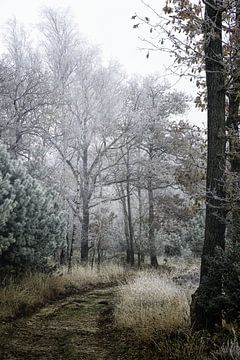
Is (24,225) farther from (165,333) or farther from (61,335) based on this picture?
A: (165,333)

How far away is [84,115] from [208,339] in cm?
1399

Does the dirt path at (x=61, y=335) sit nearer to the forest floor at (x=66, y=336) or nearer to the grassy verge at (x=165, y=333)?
the forest floor at (x=66, y=336)

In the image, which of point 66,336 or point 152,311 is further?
point 152,311

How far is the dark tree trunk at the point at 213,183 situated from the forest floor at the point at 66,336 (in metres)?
1.13

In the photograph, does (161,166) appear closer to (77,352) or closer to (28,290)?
(28,290)

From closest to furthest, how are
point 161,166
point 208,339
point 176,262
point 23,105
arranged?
point 208,339 → point 23,105 → point 161,166 → point 176,262

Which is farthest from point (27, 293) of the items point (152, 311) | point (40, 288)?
point (152, 311)

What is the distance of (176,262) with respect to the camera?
22.1 m

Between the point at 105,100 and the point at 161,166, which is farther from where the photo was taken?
the point at 161,166

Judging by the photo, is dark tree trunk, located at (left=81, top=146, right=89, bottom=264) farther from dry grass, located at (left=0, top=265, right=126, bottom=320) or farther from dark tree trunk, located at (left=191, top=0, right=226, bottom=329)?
dark tree trunk, located at (left=191, top=0, right=226, bottom=329)

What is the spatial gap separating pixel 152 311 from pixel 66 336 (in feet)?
5.35

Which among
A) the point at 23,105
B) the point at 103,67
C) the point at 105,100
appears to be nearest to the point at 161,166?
the point at 105,100

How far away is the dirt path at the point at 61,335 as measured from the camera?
5801 mm

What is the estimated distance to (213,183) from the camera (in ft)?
19.8
